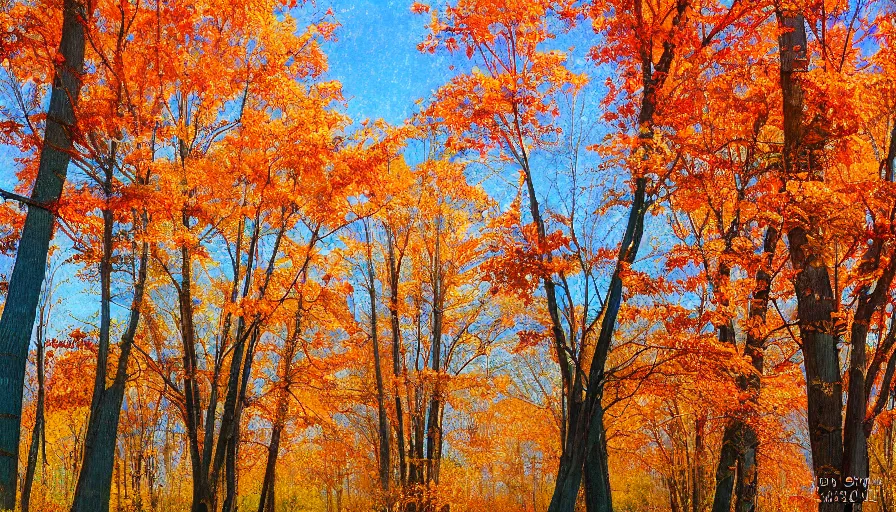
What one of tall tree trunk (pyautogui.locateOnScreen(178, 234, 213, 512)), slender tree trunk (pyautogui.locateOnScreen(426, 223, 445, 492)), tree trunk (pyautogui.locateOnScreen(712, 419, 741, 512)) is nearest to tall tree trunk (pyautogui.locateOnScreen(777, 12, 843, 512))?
tree trunk (pyautogui.locateOnScreen(712, 419, 741, 512))

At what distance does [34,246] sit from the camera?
6652mm

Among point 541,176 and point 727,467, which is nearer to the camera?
point 541,176

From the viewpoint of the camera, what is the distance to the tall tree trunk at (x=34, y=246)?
6.10m

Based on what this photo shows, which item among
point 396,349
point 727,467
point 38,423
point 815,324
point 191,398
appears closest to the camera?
point 815,324

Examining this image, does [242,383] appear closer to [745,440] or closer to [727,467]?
[727,467]

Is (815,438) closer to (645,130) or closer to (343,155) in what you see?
(645,130)

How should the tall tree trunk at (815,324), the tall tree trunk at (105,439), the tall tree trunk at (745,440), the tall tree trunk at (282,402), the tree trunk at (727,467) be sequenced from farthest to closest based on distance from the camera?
the tall tree trunk at (282,402) < the tree trunk at (727,467) < the tall tree trunk at (745,440) < the tall tree trunk at (105,439) < the tall tree trunk at (815,324)

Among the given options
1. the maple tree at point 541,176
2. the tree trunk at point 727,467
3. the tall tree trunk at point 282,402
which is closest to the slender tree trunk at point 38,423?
the maple tree at point 541,176

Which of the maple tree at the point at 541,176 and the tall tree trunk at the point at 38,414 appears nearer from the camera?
the maple tree at the point at 541,176

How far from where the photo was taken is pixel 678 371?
8.02m

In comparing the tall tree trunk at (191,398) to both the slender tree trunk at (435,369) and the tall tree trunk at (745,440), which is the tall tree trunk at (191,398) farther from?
the tall tree trunk at (745,440)

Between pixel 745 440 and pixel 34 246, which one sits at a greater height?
Result: pixel 34 246

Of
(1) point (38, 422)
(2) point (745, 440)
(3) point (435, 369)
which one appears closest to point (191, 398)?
(1) point (38, 422)

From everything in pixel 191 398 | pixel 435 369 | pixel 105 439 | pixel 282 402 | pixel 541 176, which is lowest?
pixel 105 439
